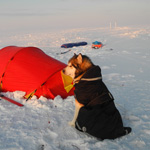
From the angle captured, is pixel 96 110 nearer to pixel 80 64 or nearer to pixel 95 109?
pixel 95 109

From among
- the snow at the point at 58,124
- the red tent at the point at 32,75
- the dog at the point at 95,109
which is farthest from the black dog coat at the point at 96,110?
the red tent at the point at 32,75

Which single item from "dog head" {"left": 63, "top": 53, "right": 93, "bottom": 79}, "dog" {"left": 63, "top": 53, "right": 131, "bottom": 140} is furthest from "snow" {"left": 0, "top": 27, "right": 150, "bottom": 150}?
"dog head" {"left": 63, "top": 53, "right": 93, "bottom": 79}

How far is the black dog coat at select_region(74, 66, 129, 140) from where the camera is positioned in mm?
2682

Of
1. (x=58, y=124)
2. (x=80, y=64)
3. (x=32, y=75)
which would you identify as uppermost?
(x=80, y=64)

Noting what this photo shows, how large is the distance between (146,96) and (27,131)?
348 centimetres

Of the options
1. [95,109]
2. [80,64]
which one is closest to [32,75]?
[80,64]

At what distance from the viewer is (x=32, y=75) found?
4566mm

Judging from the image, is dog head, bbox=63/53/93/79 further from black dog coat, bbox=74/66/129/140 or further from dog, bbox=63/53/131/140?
black dog coat, bbox=74/66/129/140

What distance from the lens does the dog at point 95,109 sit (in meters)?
2.68

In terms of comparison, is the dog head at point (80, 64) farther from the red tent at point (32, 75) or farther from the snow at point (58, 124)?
the red tent at point (32, 75)

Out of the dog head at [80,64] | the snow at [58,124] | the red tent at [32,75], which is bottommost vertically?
the snow at [58,124]

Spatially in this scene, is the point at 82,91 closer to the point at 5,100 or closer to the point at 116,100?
the point at 116,100

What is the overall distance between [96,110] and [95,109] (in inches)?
0.9

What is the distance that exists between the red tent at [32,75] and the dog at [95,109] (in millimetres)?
1690
